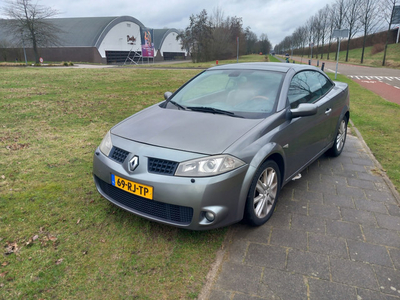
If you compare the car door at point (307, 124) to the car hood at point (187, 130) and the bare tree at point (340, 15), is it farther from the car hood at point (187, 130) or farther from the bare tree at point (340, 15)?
the bare tree at point (340, 15)

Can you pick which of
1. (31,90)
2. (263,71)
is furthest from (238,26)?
(263,71)

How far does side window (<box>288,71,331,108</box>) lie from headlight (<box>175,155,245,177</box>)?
4.75ft

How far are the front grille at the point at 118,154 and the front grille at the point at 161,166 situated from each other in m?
0.32

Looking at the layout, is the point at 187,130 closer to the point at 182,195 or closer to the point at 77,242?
the point at 182,195

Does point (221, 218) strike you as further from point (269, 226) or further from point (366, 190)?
point (366, 190)

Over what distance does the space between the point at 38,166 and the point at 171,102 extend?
2248 mm

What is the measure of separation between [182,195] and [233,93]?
168 cm

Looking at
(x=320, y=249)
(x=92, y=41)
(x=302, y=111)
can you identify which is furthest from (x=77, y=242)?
(x=92, y=41)

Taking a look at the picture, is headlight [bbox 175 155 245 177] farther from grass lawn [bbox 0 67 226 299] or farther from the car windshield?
the car windshield

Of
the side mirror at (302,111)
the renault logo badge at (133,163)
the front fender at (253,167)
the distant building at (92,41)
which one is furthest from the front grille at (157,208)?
the distant building at (92,41)

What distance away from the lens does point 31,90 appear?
1100cm

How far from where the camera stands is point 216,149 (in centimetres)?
258

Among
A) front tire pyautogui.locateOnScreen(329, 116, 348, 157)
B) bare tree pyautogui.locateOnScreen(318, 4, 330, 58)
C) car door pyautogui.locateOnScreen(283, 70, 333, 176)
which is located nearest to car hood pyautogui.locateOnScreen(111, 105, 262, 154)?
car door pyautogui.locateOnScreen(283, 70, 333, 176)

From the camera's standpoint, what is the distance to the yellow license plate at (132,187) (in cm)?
Result: 255
